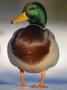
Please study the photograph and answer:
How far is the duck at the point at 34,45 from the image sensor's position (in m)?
1.80

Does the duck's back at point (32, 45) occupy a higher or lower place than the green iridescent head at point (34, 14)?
lower

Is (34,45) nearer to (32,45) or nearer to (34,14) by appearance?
(32,45)

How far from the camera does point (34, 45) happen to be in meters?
1.81

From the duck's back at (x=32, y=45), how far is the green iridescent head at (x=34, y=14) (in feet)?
0.10

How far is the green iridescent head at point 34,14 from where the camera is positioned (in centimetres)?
181

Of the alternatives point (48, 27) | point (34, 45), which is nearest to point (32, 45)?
point (34, 45)

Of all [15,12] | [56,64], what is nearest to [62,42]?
[56,64]

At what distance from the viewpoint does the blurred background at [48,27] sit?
1847 mm

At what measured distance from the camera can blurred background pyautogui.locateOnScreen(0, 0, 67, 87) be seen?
185 cm

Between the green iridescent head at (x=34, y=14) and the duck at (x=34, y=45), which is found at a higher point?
the green iridescent head at (x=34, y=14)

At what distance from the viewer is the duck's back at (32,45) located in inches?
70.9

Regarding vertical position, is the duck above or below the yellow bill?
below

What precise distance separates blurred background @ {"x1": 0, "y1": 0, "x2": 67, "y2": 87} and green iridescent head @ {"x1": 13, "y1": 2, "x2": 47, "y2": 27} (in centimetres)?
2

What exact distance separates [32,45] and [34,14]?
15cm
